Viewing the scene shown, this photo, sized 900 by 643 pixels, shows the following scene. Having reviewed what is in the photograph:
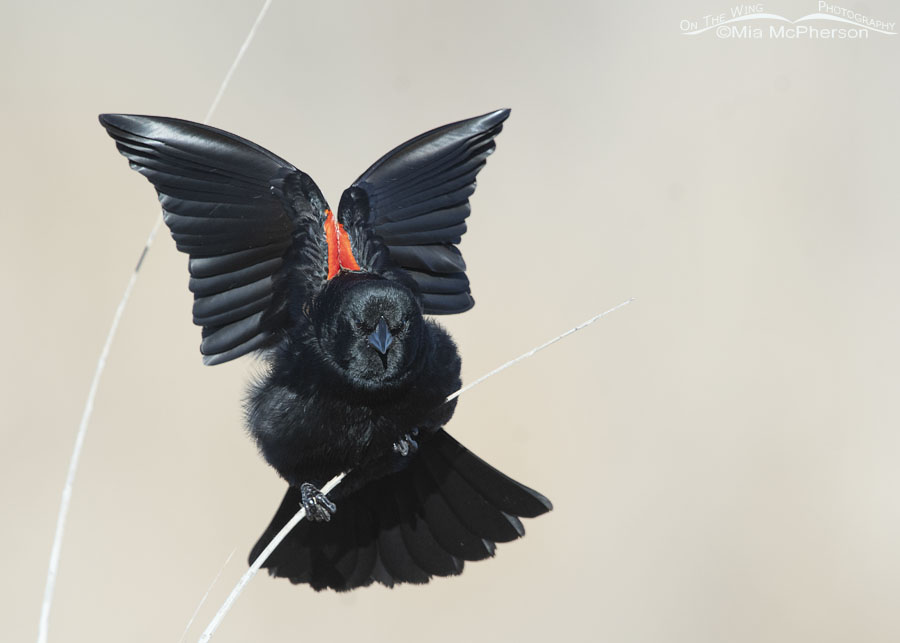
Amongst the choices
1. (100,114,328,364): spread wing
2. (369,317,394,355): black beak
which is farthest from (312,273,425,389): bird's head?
(100,114,328,364): spread wing

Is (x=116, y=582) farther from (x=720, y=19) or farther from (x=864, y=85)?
(x=864, y=85)

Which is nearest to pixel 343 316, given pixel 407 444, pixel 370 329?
pixel 370 329

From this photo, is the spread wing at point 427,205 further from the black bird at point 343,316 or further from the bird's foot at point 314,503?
the bird's foot at point 314,503

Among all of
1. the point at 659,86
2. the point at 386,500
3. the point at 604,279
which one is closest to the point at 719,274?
the point at 604,279

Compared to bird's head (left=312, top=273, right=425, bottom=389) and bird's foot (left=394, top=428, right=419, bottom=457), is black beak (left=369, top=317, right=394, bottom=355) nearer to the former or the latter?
bird's head (left=312, top=273, right=425, bottom=389)

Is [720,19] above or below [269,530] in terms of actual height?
above

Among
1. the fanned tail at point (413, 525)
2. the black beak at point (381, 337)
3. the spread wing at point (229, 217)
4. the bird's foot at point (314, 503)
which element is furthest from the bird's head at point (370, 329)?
the fanned tail at point (413, 525)
